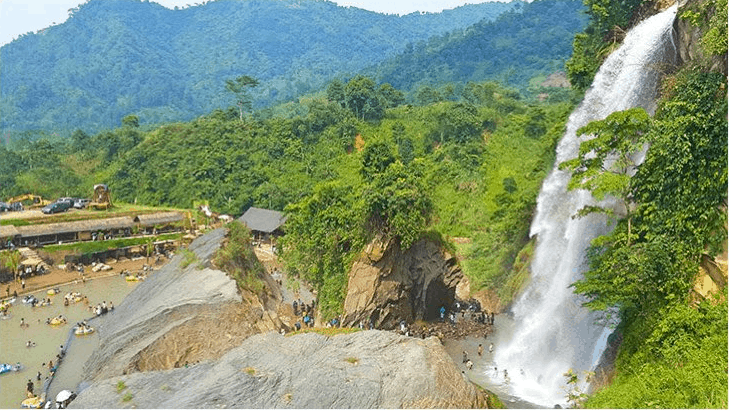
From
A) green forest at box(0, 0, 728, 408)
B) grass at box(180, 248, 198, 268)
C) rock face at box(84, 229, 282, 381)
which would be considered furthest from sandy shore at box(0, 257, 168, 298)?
rock face at box(84, 229, 282, 381)

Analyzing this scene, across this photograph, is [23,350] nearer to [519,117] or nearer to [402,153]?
[402,153]

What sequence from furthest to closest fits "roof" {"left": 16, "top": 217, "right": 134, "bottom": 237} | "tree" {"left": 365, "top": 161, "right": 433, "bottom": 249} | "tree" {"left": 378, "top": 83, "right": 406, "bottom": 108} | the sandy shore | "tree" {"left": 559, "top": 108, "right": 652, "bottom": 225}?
"tree" {"left": 378, "top": 83, "right": 406, "bottom": 108}
"roof" {"left": 16, "top": 217, "right": 134, "bottom": 237}
the sandy shore
"tree" {"left": 365, "top": 161, "right": 433, "bottom": 249}
"tree" {"left": 559, "top": 108, "right": 652, "bottom": 225}

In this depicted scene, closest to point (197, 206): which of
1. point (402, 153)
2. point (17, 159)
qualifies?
point (402, 153)

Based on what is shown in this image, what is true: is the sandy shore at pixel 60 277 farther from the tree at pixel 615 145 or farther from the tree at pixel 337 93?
the tree at pixel 615 145

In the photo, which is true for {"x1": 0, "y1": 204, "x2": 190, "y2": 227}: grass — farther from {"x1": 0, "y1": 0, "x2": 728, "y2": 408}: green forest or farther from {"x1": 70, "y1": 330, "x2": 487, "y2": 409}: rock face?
{"x1": 70, "y1": 330, "x2": 487, "y2": 409}: rock face

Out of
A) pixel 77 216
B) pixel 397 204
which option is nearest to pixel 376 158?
pixel 397 204

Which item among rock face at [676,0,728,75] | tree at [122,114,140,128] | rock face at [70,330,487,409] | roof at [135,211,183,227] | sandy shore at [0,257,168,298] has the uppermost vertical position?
rock face at [676,0,728,75]

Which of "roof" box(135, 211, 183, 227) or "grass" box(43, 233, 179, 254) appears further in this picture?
"roof" box(135, 211, 183, 227)
